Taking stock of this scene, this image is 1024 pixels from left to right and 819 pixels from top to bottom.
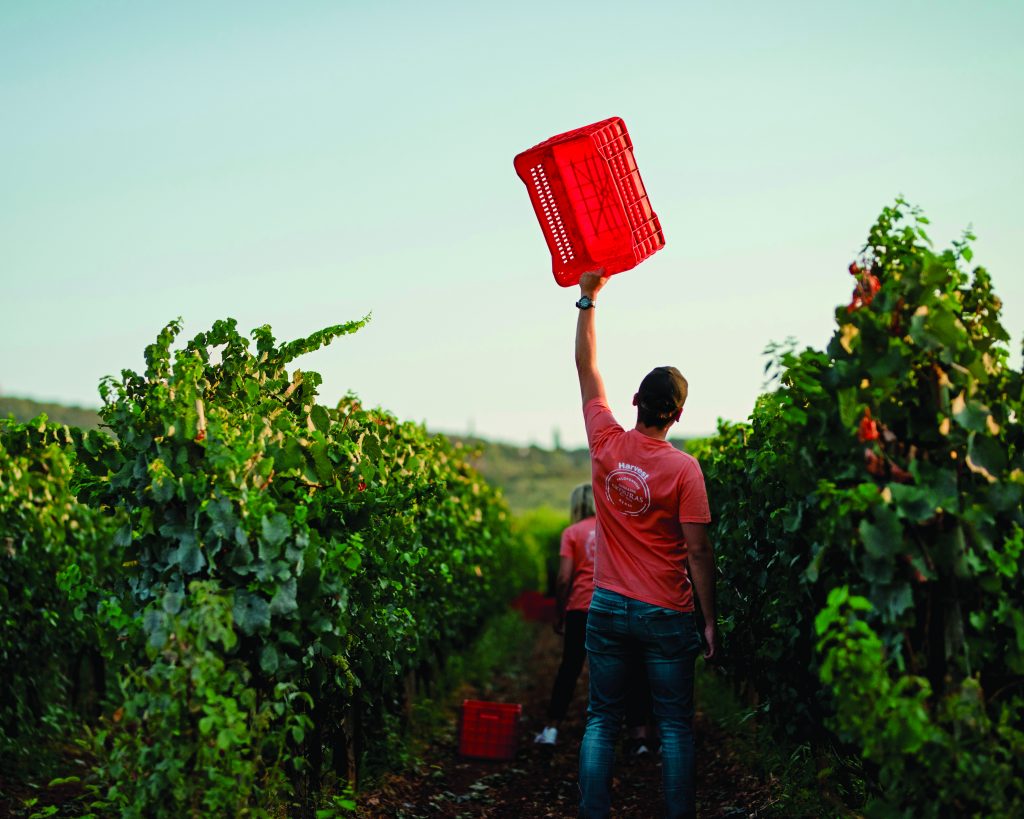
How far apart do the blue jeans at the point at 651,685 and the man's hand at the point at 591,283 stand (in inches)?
53.0

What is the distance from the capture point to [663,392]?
4.31 meters

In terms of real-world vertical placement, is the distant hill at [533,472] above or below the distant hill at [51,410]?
below

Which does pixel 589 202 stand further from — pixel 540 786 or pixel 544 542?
pixel 544 542

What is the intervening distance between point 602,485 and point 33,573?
A: 4.26m

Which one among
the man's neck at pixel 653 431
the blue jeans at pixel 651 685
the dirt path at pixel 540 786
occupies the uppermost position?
the man's neck at pixel 653 431

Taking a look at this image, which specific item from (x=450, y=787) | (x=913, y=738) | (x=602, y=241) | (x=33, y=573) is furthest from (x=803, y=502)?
(x=33, y=573)

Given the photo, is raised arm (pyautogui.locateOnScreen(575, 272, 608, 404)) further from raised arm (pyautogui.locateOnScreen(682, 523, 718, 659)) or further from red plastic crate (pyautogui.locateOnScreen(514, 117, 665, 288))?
raised arm (pyautogui.locateOnScreen(682, 523, 718, 659))

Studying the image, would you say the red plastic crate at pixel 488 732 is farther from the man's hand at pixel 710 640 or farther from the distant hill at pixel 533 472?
the distant hill at pixel 533 472

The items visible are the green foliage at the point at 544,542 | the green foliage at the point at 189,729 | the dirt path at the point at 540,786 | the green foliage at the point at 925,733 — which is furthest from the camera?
the green foliage at the point at 544,542

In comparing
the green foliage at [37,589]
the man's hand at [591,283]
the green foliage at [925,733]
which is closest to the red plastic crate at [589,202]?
the man's hand at [591,283]

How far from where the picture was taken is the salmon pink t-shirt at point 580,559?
6.91 meters

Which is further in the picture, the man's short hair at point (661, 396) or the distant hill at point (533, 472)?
the distant hill at point (533, 472)

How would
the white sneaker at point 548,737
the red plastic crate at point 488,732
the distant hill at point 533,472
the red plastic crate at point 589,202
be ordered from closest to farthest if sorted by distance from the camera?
the red plastic crate at point 589,202
the red plastic crate at point 488,732
the white sneaker at point 548,737
the distant hill at point 533,472

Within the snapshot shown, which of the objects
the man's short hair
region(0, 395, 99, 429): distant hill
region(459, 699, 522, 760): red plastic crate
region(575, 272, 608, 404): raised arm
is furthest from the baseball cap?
region(0, 395, 99, 429): distant hill
